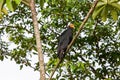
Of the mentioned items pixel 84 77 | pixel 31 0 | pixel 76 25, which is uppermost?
pixel 76 25

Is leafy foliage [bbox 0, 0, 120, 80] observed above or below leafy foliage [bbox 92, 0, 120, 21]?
above

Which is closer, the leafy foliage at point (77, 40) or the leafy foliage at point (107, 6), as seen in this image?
the leafy foliage at point (107, 6)

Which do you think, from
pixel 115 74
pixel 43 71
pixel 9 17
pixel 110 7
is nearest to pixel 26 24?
pixel 9 17

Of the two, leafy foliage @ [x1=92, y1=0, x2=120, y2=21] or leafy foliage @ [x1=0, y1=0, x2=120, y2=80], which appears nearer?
leafy foliage @ [x1=92, y1=0, x2=120, y2=21]

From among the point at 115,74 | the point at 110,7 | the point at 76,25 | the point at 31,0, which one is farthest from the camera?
the point at 115,74

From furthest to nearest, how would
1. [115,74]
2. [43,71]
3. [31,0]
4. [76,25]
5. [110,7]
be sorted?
[115,74]
[76,25]
[110,7]
[31,0]
[43,71]

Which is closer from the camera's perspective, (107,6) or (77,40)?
(107,6)

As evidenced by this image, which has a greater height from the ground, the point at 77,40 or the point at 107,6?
the point at 77,40

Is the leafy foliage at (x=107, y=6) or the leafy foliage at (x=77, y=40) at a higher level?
the leafy foliage at (x=77, y=40)

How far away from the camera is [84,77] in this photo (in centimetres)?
964

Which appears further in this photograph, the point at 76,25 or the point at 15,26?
the point at 15,26

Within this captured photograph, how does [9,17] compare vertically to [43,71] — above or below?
above

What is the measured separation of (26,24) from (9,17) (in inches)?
25.5

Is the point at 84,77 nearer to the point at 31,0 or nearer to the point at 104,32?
the point at 104,32
